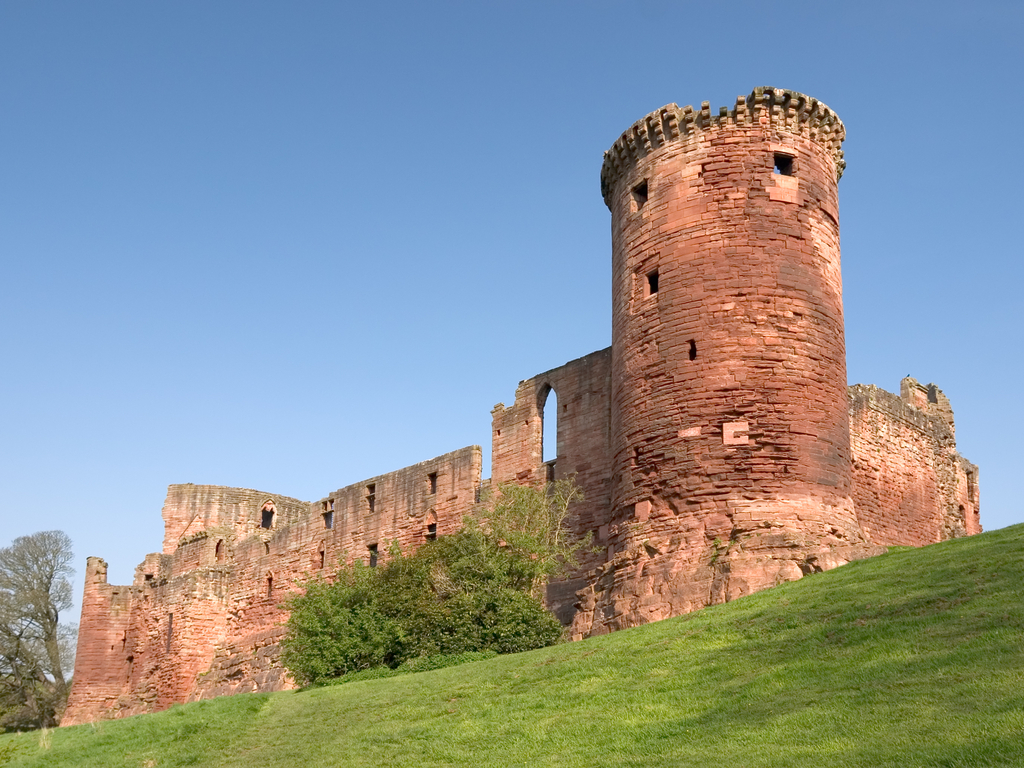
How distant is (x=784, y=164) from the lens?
21.3 m

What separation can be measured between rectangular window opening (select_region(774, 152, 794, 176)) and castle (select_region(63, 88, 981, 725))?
33 mm

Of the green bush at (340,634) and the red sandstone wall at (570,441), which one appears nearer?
the green bush at (340,634)

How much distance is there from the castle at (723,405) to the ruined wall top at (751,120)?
0.03 m

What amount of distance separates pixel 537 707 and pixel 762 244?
9906 mm

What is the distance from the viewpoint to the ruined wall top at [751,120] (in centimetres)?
2117

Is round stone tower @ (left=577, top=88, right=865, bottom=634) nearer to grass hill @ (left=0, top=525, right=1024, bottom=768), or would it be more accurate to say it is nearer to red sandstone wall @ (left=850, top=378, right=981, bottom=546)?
grass hill @ (left=0, top=525, right=1024, bottom=768)

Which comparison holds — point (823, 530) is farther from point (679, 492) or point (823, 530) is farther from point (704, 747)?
point (704, 747)

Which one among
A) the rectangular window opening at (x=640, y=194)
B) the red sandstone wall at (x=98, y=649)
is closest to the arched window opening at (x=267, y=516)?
the red sandstone wall at (x=98, y=649)

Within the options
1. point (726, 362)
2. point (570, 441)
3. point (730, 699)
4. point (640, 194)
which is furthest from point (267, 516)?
point (730, 699)

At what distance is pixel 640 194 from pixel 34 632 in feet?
97.1

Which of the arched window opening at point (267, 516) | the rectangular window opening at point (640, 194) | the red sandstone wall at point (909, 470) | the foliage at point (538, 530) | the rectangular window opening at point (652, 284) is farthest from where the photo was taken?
the arched window opening at point (267, 516)

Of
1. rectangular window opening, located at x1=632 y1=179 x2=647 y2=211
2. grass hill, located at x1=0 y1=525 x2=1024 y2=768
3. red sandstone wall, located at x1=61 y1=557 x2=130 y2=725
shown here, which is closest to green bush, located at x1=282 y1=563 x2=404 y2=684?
grass hill, located at x1=0 y1=525 x2=1024 y2=768

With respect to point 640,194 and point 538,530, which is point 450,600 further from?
point 640,194

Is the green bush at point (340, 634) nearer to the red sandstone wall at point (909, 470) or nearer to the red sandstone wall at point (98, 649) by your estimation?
the red sandstone wall at point (909, 470)
